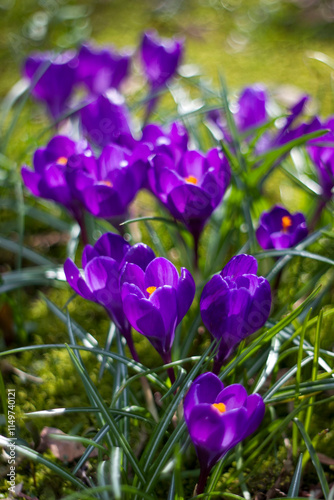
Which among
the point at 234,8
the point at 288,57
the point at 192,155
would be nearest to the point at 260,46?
the point at 288,57

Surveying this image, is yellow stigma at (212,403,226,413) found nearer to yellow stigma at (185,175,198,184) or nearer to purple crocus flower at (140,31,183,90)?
yellow stigma at (185,175,198,184)

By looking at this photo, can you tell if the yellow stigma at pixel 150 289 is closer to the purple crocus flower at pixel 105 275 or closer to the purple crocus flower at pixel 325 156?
the purple crocus flower at pixel 105 275

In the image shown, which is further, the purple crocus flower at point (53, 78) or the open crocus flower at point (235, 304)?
the purple crocus flower at point (53, 78)

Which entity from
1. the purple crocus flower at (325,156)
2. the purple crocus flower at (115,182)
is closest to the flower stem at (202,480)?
the purple crocus flower at (115,182)

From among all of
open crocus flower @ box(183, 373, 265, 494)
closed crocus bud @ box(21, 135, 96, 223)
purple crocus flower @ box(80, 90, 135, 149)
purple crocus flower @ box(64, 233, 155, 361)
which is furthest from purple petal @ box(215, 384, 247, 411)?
purple crocus flower @ box(80, 90, 135, 149)

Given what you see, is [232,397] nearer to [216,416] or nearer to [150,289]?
[216,416]

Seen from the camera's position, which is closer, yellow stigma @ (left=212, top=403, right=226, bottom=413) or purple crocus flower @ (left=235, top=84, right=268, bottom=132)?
yellow stigma @ (left=212, top=403, right=226, bottom=413)

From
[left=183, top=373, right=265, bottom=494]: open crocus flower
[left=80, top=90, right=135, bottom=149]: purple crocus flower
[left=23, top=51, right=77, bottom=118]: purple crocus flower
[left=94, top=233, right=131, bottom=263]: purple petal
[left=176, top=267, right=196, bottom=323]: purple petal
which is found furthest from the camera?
[left=23, top=51, right=77, bottom=118]: purple crocus flower

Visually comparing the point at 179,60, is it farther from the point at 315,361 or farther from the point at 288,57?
the point at 288,57
